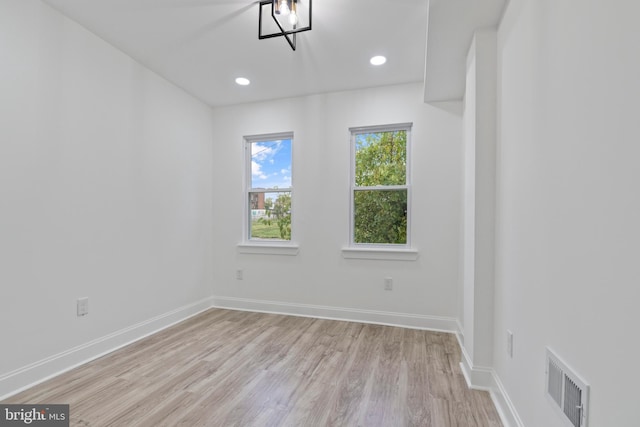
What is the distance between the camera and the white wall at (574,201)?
797mm

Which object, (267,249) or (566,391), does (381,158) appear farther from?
(566,391)

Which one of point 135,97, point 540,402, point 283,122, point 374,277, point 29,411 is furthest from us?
point 283,122

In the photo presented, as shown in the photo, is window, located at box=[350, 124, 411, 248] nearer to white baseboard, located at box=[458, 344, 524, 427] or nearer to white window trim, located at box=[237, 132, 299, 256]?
white window trim, located at box=[237, 132, 299, 256]

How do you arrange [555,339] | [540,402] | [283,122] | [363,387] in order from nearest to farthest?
[555,339] → [540,402] → [363,387] → [283,122]

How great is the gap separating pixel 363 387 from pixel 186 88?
11.5 ft

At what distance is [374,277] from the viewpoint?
332cm

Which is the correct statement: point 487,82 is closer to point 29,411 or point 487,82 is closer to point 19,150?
point 19,150

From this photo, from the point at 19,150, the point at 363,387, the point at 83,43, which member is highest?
the point at 83,43

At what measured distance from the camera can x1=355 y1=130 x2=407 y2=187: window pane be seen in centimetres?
335

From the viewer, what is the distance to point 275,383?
6.79 ft

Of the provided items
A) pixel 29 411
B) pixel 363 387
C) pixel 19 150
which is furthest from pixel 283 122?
pixel 29 411

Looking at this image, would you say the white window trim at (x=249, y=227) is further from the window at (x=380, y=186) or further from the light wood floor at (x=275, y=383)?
the light wood floor at (x=275, y=383)

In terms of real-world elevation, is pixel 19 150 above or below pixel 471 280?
above

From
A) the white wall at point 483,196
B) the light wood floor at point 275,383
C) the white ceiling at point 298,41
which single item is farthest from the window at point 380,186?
the white wall at point 483,196
